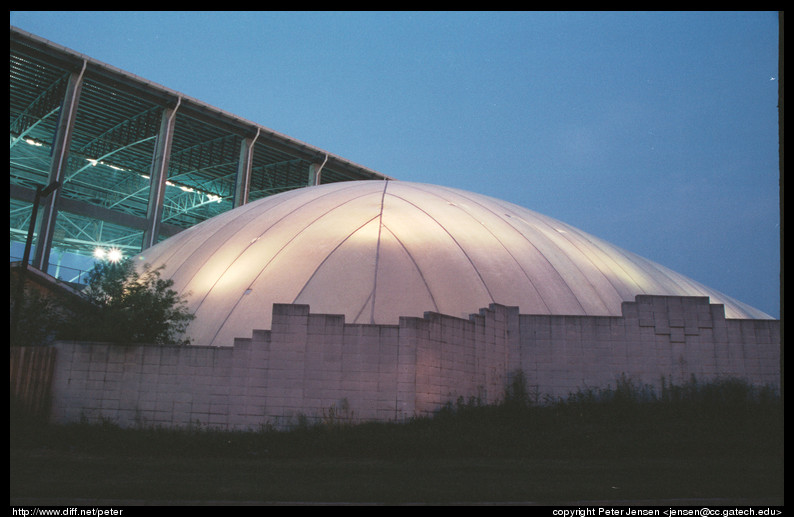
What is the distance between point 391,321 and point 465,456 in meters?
6.38

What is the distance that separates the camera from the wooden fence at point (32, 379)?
1695 cm

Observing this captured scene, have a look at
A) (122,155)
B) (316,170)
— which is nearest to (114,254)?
(122,155)

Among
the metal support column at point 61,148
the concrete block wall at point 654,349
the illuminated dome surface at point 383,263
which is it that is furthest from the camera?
the metal support column at point 61,148

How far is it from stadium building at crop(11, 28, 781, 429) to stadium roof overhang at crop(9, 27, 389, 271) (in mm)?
17568

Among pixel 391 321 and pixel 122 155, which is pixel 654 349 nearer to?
pixel 391 321

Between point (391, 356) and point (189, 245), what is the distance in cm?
1491

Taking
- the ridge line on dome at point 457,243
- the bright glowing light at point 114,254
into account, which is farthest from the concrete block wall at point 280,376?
the bright glowing light at point 114,254

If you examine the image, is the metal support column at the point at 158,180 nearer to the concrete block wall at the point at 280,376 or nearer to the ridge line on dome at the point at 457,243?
the ridge line on dome at the point at 457,243

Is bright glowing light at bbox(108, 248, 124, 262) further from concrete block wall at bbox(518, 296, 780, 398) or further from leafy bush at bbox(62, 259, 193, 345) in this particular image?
concrete block wall at bbox(518, 296, 780, 398)

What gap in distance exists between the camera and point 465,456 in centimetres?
1446

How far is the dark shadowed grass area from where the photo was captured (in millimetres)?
10366

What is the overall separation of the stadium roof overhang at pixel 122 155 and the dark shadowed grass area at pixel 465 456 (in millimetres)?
30596

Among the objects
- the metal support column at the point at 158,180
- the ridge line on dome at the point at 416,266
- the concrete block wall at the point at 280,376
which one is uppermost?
the metal support column at the point at 158,180
